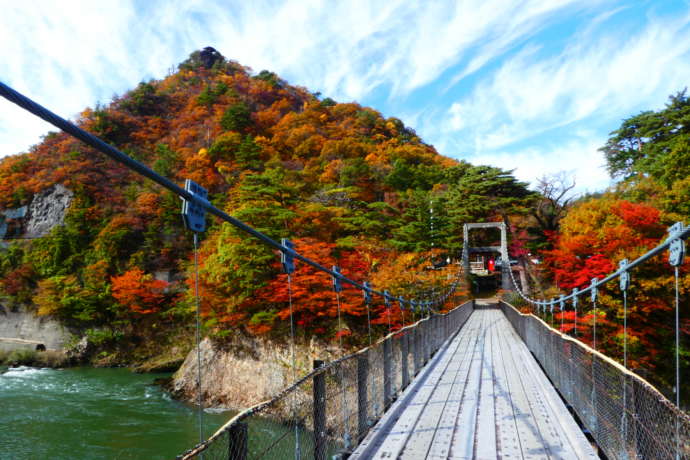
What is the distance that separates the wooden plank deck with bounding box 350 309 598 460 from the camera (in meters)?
3.06

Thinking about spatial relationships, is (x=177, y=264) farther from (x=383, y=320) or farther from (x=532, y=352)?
(x=532, y=352)

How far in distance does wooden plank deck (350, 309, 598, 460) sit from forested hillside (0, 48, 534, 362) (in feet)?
20.2

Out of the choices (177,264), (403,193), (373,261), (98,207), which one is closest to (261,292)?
(373,261)

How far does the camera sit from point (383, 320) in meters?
12.5

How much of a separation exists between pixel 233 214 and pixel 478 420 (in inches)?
463

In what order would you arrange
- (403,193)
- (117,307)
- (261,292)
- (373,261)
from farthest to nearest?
(403,193) → (117,307) → (373,261) → (261,292)

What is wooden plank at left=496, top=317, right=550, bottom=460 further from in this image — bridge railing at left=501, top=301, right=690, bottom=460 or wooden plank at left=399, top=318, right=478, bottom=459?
wooden plank at left=399, top=318, right=478, bottom=459

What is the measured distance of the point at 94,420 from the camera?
36.5 ft

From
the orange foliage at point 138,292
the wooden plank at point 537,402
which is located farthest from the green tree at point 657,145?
the orange foliage at point 138,292

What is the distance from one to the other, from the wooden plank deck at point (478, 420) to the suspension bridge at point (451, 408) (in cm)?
1

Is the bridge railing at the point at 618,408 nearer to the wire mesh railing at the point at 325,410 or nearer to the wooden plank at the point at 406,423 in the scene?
the wooden plank at the point at 406,423

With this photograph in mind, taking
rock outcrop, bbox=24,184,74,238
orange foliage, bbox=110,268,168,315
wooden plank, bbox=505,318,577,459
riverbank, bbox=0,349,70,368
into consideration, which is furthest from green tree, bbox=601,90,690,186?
rock outcrop, bbox=24,184,74,238

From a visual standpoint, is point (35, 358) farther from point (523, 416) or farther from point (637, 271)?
point (637, 271)

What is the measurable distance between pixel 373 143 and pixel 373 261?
19.1 m
